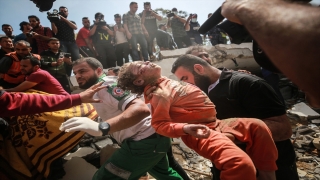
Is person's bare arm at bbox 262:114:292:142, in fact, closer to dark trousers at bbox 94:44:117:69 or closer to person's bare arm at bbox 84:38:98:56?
dark trousers at bbox 94:44:117:69

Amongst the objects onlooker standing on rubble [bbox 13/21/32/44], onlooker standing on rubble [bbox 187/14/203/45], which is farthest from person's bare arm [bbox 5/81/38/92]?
onlooker standing on rubble [bbox 187/14/203/45]

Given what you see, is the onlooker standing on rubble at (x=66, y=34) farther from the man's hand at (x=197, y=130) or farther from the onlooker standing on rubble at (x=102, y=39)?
the man's hand at (x=197, y=130)

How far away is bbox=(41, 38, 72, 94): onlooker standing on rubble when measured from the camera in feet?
14.5

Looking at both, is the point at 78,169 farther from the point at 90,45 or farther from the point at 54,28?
the point at 90,45

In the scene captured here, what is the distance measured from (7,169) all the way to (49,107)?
3.69 feet

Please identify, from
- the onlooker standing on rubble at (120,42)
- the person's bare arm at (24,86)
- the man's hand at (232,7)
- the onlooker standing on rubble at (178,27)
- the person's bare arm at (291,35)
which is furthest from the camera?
the onlooker standing on rubble at (178,27)

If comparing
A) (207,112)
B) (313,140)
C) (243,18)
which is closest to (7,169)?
(207,112)

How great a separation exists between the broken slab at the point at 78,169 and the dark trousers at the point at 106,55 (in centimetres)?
336

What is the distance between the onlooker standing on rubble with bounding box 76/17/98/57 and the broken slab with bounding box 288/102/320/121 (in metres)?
6.64

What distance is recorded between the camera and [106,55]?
6.27m

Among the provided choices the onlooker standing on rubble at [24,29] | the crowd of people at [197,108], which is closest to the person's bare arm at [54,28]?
the onlooker standing on rubble at [24,29]

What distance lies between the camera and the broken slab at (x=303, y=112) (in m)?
5.86

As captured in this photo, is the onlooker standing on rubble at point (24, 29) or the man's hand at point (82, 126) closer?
the man's hand at point (82, 126)

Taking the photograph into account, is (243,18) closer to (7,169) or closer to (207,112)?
(207,112)
